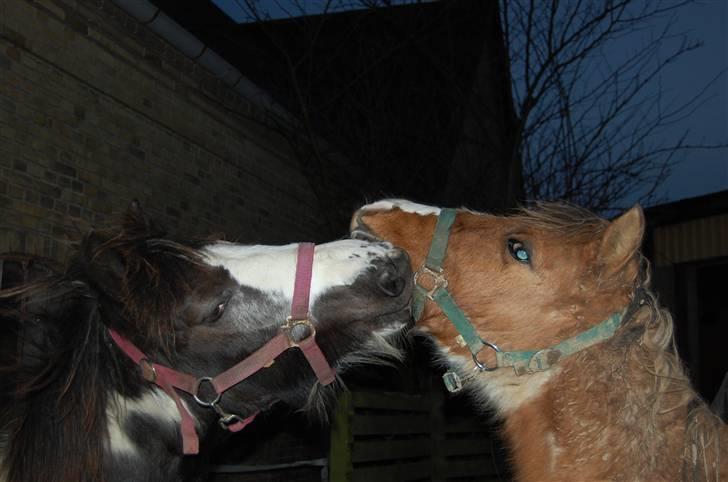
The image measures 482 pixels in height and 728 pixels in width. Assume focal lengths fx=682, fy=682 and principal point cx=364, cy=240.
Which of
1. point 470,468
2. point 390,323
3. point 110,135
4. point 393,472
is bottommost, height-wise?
point 470,468

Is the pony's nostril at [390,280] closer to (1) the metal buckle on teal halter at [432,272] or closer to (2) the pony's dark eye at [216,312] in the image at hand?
(1) the metal buckle on teal halter at [432,272]

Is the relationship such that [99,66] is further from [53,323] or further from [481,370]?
[481,370]

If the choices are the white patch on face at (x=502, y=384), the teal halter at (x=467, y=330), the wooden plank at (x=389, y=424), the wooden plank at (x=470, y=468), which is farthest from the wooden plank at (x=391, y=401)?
the teal halter at (x=467, y=330)

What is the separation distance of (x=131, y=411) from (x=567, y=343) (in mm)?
1820

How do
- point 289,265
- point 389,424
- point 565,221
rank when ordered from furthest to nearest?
point 389,424
point 565,221
point 289,265

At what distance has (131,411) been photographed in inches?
107

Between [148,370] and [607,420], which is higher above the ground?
[148,370]

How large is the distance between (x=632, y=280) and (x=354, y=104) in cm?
742

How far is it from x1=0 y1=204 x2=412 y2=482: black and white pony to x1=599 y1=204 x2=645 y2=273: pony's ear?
2.90 ft

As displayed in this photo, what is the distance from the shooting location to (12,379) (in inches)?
108

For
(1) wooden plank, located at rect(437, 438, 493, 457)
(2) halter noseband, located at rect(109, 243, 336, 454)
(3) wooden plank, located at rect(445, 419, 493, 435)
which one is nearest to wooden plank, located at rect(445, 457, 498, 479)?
(1) wooden plank, located at rect(437, 438, 493, 457)

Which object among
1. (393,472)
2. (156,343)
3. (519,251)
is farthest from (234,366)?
(393,472)

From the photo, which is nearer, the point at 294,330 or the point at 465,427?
the point at 294,330

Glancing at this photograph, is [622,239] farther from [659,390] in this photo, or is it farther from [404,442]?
[404,442]
